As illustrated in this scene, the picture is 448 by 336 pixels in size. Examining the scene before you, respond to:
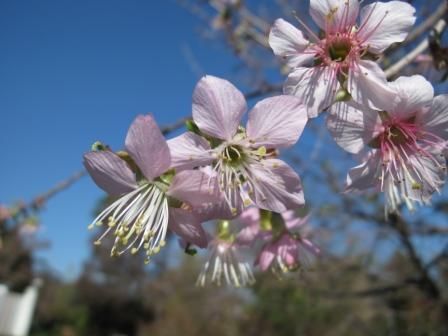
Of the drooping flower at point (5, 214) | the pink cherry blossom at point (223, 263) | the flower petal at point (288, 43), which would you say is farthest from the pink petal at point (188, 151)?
the drooping flower at point (5, 214)

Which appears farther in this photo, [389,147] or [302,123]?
[389,147]

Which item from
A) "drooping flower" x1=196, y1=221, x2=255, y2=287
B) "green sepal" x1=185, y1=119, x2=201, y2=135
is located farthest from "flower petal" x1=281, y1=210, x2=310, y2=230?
"green sepal" x1=185, y1=119, x2=201, y2=135

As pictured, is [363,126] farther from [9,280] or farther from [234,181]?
[9,280]

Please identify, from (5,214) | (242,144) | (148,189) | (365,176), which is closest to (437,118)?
(365,176)

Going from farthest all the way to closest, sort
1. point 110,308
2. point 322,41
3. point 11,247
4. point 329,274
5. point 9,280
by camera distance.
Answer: point 110,308 < point 9,280 < point 11,247 < point 329,274 < point 322,41

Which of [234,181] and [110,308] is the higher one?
[110,308]

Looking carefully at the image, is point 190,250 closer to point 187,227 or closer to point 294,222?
point 187,227

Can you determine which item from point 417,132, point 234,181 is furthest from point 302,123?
point 417,132

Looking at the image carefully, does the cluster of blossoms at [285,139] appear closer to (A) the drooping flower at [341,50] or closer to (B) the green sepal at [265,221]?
(A) the drooping flower at [341,50]
